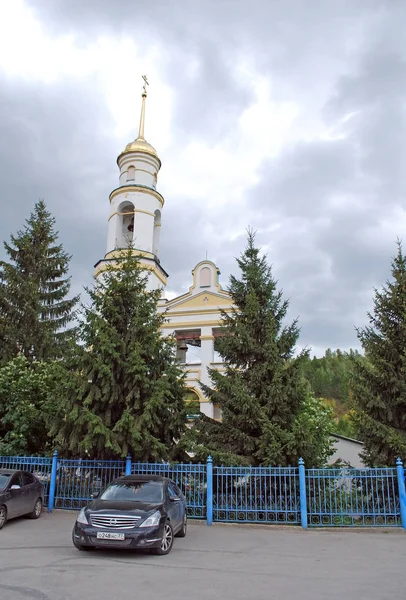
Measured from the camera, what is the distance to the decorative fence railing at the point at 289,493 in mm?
11828

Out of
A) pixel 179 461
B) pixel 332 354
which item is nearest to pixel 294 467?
pixel 179 461

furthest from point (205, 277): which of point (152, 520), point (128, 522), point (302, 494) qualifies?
point (128, 522)

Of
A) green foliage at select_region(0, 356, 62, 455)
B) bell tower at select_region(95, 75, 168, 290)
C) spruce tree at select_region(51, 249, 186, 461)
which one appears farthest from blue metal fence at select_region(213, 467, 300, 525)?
bell tower at select_region(95, 75, 168, 290)

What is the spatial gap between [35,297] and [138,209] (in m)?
9.08

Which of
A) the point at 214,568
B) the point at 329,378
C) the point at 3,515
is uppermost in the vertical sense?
the point at 329,378

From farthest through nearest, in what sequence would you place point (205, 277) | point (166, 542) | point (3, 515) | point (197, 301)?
point (205, 277) → point (197, 301) → point (3, 515) → point (166, 542)

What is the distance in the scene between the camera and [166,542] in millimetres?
8398

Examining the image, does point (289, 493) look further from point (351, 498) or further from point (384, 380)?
point (384, 380)

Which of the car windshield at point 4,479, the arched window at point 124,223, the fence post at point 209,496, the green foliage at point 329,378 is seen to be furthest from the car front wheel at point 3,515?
the green foliage at point 329,378

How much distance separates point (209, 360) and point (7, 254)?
1141 centimetres

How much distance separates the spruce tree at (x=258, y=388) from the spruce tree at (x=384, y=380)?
60.1 inches

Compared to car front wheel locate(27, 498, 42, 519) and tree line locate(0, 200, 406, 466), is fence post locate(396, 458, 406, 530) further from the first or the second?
car front wheel locate(27, 498, 42, 519)

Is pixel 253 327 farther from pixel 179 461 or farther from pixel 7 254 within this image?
pixel 7 254

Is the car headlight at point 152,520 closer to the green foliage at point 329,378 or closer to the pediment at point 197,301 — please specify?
the pediment at point 197,301
